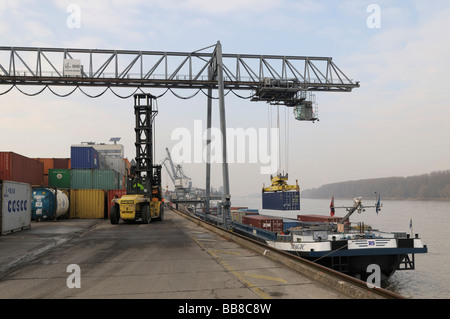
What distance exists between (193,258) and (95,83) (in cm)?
2230

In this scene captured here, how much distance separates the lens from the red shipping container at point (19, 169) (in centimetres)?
2870

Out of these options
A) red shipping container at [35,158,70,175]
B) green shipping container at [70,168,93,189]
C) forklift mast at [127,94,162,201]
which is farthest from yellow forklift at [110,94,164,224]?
red shipping container at [35,158,70,175]

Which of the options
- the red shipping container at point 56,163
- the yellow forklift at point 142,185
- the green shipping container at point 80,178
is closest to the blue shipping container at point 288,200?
the yellow forklift at point 142,185

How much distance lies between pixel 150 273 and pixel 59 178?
30.8 m

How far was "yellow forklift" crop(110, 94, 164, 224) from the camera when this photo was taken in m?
26.1

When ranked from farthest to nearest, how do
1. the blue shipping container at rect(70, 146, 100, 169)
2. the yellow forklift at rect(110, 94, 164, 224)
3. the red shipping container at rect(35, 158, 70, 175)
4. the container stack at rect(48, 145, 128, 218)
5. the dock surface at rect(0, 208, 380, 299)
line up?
the red shipping container at rect(35, 158, 70, 175), the blue shipping container at rect(70, 146, 100, 169), the container stack at rect(48, 145, 128, 218), the yellow forklift at rect(110, 94, 164, 224), the dock surface at rect(0, 208, 380, 299)

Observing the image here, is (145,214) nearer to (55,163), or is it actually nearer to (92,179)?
(92,179)

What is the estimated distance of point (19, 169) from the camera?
30672 millimetres

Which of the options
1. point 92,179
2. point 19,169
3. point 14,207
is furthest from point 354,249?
point 92,179

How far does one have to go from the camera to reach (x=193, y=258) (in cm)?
1169

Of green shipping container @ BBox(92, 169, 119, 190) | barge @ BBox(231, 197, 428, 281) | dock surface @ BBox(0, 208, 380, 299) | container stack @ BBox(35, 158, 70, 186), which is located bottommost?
barge @ BBox(231, 197, 428, 281)

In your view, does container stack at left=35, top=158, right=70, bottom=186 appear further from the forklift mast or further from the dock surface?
the dock surface

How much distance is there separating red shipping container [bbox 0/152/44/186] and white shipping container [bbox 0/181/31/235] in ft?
25.8

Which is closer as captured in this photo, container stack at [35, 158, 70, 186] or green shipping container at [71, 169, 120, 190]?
green shipping container at [71, 169, 120, 190]
